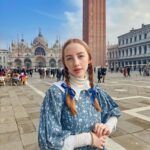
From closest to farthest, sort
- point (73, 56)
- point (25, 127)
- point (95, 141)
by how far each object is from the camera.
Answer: point (95, 141)
point (73, 56)
point (25, 127)

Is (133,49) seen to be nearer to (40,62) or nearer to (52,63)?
(52,63)

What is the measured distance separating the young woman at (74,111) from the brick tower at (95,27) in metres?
57.7

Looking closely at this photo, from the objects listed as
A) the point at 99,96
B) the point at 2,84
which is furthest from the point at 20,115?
the point at 2,84

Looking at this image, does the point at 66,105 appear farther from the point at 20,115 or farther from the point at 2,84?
the point at 2,84

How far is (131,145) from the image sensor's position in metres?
3.81

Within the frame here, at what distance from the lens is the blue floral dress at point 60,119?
52.8 inches

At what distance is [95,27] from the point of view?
60000 millimetres

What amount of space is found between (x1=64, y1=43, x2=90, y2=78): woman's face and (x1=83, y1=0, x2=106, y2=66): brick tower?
57.7 m

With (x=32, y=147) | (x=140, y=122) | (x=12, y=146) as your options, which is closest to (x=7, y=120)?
(x=12, y=146)

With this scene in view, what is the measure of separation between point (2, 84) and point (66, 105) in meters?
18.0

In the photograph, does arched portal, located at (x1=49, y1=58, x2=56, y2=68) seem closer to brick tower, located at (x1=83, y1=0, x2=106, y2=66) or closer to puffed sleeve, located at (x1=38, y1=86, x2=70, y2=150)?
brick tower, located at (x1=83, y1=0, x2=106, y2=66)

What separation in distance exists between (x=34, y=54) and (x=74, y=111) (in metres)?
95.4

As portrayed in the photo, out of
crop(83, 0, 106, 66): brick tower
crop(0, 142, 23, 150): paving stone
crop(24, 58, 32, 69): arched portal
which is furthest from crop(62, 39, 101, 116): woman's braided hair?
crop(24, 58, 32, 69): arched portal

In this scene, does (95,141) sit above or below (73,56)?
below
